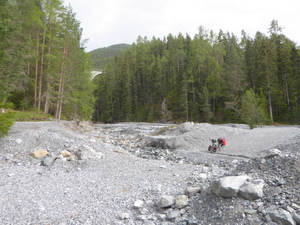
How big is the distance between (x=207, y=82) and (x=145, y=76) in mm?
23454

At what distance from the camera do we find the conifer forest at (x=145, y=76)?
20531mm

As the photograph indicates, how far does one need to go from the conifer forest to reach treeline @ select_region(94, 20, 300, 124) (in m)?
0.21

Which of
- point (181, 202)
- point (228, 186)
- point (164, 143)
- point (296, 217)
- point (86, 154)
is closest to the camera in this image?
point (296, 217)

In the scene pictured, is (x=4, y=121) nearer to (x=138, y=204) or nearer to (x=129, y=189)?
(x=129, y=189)

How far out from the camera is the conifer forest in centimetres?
2053

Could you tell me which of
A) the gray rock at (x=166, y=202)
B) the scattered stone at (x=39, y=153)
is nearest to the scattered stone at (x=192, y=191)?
the gray rock at (x=166, y=202)

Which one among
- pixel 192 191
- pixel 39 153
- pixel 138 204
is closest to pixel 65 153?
pixel 39 153

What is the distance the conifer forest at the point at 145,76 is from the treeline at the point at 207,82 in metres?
0.21

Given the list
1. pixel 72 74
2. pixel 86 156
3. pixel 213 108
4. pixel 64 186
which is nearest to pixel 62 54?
pixel 72 74

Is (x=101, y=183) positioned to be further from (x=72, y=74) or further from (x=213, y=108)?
(x=213, y=108)

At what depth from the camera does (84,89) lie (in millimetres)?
30734

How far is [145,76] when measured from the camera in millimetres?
61406

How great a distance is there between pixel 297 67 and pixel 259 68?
21.3ft

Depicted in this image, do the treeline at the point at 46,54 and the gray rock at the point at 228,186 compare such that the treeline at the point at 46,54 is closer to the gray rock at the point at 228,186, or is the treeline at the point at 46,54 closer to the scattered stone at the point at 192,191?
the scattered stone at the point at 192,191
